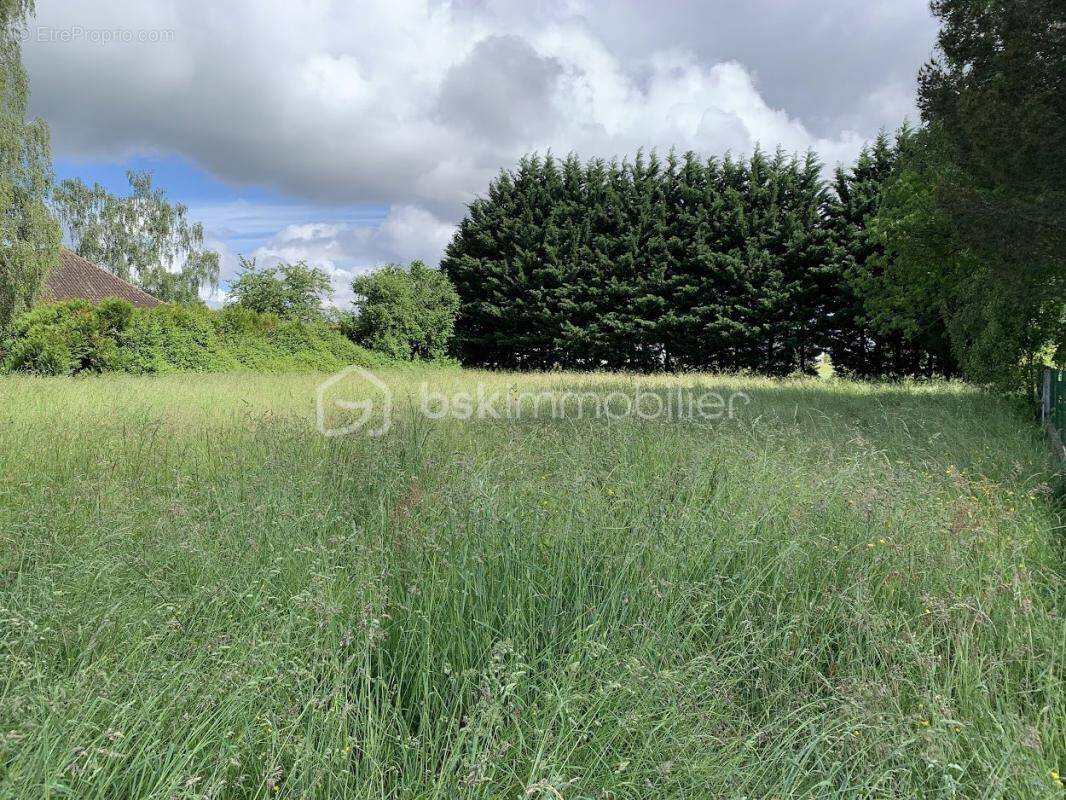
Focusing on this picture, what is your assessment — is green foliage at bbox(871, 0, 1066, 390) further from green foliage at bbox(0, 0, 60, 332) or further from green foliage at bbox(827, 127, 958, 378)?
green foliage at bbox(0, 0, 60, 332)

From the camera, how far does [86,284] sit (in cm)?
2373

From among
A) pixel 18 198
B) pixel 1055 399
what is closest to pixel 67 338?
pixel 18 198

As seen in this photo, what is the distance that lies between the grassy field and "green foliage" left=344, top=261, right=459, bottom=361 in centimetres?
1719

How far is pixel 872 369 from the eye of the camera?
20703mm

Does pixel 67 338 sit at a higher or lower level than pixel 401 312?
lower

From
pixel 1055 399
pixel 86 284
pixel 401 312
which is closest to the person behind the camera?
pixel 1055 399

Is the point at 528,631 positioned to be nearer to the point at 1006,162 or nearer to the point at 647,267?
the point at 1006,162

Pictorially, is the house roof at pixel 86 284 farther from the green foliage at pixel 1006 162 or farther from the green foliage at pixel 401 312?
the green foliage at pixel 1006 162

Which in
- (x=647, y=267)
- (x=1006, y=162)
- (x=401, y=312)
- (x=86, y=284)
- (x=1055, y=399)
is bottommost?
(x=1055, y=399)

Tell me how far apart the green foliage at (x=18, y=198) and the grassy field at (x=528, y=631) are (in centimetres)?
1643

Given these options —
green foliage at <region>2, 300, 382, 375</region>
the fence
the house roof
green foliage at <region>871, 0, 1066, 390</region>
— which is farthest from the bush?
the fence

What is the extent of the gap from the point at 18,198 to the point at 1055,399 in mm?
23659

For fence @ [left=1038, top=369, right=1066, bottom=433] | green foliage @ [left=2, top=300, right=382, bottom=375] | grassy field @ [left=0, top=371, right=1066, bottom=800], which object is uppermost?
green foliage @ [left=2, top=300, right=382, bottom=375]

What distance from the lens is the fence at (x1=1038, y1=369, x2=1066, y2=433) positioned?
265 inches
